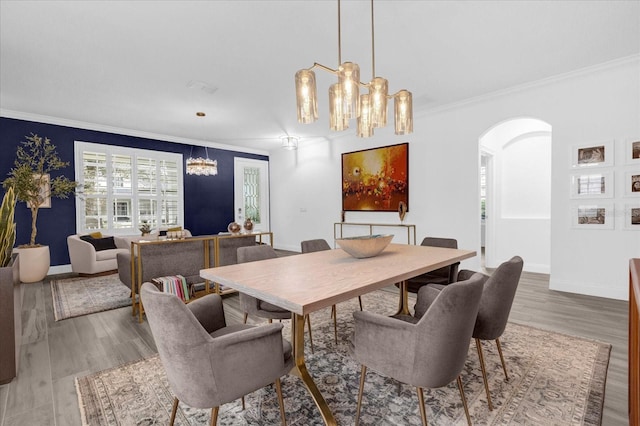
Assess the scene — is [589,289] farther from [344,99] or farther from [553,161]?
[344,99]

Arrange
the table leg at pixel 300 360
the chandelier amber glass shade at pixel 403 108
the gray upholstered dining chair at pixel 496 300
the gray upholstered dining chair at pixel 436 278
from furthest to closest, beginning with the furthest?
the gray upholstered dining chair at pixel 436 278
the chandelier amber glass shade at pixel 403 108
the gray upholstered dining chair at pixel 496 300
the table leg at pixel 300 360

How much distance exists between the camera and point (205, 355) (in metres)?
1.20

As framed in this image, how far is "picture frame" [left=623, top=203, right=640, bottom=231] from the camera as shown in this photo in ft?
11.3

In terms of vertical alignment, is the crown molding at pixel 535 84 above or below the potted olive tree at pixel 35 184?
above

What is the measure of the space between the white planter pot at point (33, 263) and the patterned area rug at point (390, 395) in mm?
3659

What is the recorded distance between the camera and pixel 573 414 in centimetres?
→ 166

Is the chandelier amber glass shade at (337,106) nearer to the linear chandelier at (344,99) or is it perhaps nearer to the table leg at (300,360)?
the linear chandelier at (344,99)

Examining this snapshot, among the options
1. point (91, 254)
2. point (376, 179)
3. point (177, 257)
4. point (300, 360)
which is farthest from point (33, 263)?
point (376, 179)

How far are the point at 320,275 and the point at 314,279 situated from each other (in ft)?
0.33

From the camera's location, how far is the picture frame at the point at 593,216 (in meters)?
3.61

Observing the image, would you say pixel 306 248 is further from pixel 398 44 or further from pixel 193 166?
pixel 193 166

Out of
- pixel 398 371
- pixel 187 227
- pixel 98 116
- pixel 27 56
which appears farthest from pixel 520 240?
pixel 98 116

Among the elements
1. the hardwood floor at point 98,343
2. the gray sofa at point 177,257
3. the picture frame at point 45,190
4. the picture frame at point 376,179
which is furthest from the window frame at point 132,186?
the picture frame at point 376,179

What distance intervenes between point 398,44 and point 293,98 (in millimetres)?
1892
